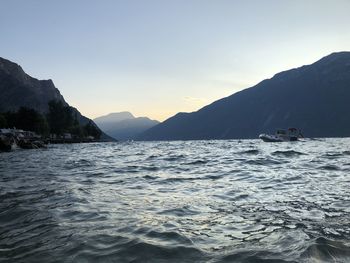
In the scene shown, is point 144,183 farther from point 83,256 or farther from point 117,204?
point 83,256

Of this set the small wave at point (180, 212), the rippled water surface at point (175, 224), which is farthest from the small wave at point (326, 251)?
the small wave at point (180, 212)

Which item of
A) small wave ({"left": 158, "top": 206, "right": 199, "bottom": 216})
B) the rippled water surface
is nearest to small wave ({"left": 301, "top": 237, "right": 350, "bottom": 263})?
the rippled water surface

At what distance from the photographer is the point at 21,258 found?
6656mm

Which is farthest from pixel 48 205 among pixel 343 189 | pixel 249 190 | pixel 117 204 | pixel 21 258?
pixel 343 189

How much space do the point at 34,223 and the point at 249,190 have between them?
8731 mm

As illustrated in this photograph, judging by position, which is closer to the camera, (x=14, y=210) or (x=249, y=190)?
(x=14, y=210)

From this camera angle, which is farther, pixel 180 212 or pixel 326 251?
pixel 180 212

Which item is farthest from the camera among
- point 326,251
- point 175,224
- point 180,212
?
point 180,212

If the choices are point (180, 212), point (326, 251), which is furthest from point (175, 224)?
point (326, 251)

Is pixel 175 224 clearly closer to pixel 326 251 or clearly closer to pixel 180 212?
pixel 180 212

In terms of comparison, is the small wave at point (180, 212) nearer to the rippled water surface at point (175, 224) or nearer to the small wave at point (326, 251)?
the rippled water surface at point (175, 224)

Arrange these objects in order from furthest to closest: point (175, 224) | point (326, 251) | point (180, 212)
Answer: point (180, 212), point (175, 224), point (326, 251)

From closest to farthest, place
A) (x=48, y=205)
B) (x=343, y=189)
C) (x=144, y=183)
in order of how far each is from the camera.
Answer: (x=48, y=205) < (x=343, y=189) < (x=144, y=183)

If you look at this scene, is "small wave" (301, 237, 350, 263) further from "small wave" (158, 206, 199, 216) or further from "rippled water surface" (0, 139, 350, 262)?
"small wave" (158, 206, 199, 216)
